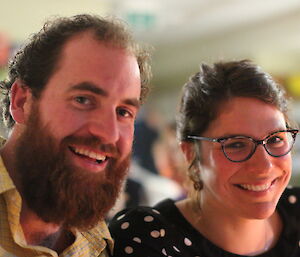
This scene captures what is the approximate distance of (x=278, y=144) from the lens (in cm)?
147

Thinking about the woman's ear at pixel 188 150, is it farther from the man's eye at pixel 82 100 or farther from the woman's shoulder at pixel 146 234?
the man's eye at pixel 82 100

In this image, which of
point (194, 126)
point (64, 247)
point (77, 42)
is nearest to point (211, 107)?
point (194, 126)

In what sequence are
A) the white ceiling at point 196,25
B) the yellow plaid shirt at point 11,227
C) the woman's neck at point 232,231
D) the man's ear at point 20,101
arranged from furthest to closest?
the white ceiling at point 196,25
the woman's neck at point 232,231
the man's ear at point 20,101
the yellow plaid shirt at point 11,227

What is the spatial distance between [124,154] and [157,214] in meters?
0.39

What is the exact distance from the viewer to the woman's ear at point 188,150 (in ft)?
5.42

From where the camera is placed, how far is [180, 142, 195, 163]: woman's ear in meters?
1.65

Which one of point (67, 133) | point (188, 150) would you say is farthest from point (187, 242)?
point (67, 133)

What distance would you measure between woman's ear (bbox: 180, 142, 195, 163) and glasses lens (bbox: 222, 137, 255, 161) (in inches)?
7.4

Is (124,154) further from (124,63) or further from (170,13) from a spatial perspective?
(170,13)

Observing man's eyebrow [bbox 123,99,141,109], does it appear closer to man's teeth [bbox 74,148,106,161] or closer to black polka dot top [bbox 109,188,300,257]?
man's teeth [bbox 74,148,106,161]

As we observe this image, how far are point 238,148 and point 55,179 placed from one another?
593 millimetres

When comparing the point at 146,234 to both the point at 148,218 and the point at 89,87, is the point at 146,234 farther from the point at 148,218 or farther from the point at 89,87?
the point at 89,87

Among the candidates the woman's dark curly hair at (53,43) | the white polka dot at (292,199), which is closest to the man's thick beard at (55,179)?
the woman's dark curly hair at (53,43)

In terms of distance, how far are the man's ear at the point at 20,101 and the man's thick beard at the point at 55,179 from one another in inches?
1.5
